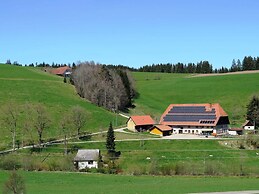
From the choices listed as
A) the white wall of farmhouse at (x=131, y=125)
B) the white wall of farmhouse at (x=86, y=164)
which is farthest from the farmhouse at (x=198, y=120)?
the white wall of farmhouse at (x=86, y=164)

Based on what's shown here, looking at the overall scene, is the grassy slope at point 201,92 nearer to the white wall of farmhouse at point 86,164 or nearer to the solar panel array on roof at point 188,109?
the solar panel array on roof at point 188,109

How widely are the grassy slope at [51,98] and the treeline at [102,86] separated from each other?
2.79 metres

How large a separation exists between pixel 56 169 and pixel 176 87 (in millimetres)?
89858

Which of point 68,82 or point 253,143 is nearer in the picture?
point 253,143

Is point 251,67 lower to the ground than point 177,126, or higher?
higher

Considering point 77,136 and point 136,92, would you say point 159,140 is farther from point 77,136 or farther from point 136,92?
point 136,92

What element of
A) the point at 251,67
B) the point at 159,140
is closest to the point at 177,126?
the point at 159,140

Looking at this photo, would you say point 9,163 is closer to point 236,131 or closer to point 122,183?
point 122,183

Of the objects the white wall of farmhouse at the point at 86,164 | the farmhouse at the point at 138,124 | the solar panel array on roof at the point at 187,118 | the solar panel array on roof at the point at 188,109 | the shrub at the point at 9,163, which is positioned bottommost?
the white wall of farmhouse at the point at 86,164

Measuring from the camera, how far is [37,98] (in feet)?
302

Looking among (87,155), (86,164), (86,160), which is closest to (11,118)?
(87,155)

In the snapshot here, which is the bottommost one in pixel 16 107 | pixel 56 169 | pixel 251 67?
pixel 56 169

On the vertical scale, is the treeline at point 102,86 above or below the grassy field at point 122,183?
above

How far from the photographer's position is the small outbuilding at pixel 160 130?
259 feet
